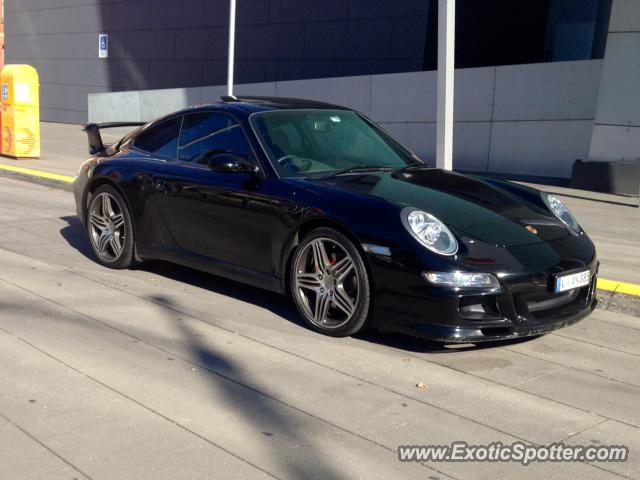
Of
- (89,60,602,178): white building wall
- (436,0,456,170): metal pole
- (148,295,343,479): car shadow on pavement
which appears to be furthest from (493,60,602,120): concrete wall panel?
(148,295,343,479): car shadow on pavement

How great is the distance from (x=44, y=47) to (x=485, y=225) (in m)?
27.6

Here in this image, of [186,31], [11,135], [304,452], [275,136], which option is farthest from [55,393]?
[186,31]

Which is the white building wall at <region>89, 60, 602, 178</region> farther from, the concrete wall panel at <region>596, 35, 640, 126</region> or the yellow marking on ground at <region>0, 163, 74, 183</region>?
the yellow marking on ground at <region>0, 163, 74, 183</region>

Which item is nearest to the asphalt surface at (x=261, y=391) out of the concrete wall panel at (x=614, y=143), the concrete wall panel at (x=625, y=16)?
Answer: the concrete wall panel at (x=614, y=143)

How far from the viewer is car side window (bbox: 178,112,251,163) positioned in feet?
19.4

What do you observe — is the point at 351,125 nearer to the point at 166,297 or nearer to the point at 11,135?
the point at 166,297

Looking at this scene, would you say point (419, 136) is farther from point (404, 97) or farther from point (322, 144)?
point (322, 144)

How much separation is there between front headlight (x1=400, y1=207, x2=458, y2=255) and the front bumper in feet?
0.64

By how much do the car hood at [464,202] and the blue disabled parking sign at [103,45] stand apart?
75.6 feet

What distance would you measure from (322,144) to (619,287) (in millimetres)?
2461

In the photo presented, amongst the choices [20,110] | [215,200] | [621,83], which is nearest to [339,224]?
[215,200]

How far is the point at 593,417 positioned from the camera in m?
4.11

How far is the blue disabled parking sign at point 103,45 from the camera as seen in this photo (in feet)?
88.1

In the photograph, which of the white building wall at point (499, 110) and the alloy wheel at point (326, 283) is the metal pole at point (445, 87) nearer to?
the alloy wheel at point (326, 283)
